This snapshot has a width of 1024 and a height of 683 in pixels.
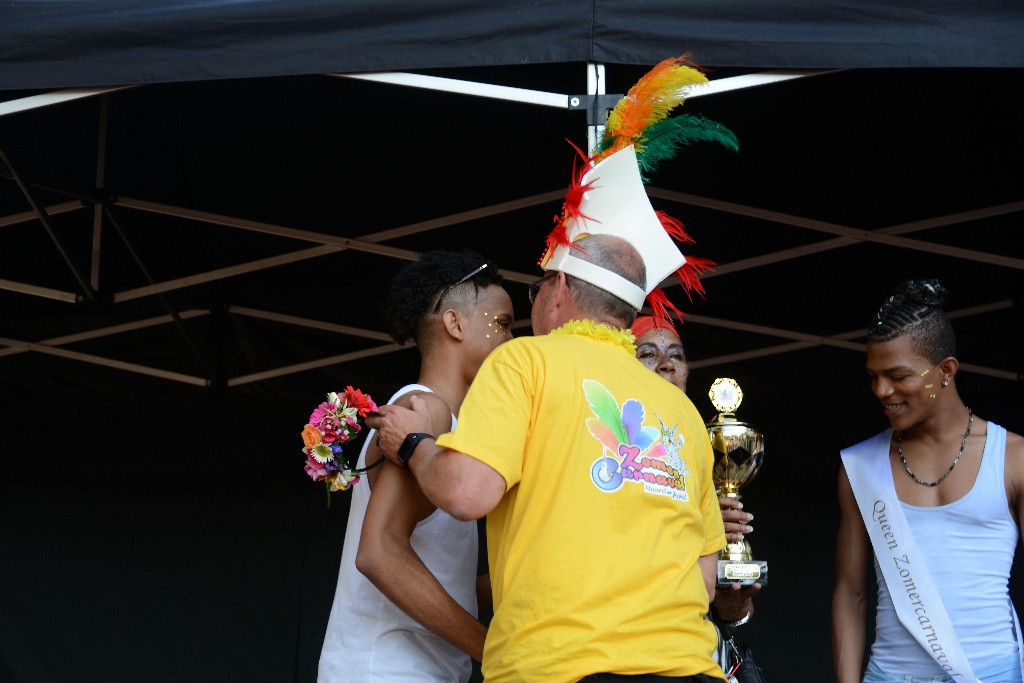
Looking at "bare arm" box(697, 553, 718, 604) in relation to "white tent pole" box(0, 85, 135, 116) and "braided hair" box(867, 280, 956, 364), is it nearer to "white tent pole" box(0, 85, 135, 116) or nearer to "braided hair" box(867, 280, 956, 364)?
"braided hair" box(867, 280, 956, 364)

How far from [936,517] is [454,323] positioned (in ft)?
4.37

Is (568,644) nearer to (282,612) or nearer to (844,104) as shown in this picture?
(844,104)

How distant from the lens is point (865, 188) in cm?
426

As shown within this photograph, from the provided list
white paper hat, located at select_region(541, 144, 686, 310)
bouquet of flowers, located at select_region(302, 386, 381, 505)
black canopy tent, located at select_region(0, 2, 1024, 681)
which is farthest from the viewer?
black canopy tent, located at select_region(0, 2, 1024, 681)

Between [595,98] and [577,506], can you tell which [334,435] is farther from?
[595,98]

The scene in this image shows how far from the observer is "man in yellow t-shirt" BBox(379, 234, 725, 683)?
192 cm

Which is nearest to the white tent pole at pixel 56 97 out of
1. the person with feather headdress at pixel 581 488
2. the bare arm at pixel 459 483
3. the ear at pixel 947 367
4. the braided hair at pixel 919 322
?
the person with feather headdress at pixel 581 488

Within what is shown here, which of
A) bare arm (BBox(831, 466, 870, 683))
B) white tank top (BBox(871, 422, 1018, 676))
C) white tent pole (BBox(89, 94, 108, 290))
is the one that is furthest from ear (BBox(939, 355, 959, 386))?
white tent pole (BBox(89, 94, 108, 290))

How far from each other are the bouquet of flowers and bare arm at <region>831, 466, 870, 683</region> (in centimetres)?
141

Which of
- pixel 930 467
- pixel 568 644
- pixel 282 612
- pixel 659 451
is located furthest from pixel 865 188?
pixel 282 612

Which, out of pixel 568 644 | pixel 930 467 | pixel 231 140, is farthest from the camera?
pixel 231 140

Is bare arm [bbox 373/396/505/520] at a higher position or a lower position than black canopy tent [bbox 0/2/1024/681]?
lower

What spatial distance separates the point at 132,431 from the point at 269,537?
0.83 meters

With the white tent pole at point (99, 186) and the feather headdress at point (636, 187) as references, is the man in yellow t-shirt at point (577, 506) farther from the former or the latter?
the white tent pole at point (99, 186)
